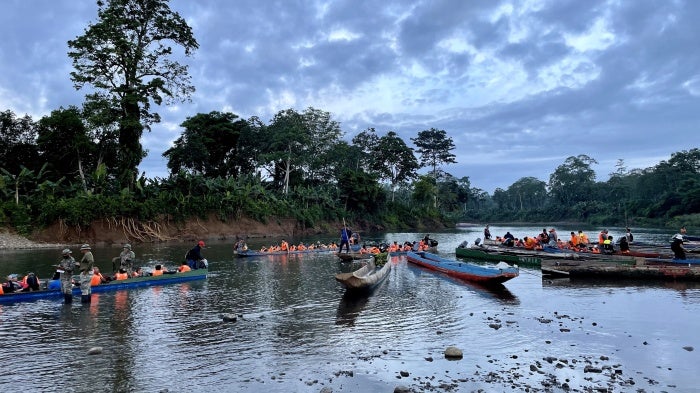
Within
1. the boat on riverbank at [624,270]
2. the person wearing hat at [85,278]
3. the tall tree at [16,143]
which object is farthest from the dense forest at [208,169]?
the person wearing hat at [85,278]

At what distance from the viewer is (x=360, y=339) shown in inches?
488

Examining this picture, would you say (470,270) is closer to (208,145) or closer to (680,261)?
(680,261)

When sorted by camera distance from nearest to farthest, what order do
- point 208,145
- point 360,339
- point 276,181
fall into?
1. point 360,339
2. point 208,145
3. point 276,181

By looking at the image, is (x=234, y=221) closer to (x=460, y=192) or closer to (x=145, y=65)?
(x=145, y=65)

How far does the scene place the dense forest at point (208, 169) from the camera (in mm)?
45406

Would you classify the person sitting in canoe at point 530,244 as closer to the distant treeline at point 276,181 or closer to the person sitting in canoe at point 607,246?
the person sitting in canoe at point 607,246

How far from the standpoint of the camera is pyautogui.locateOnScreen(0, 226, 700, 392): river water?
30.8 ft

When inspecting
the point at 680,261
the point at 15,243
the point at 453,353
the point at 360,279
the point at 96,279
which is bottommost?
the point at 453,353

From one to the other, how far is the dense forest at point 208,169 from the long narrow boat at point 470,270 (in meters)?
17.6

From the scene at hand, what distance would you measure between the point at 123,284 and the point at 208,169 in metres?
49.7

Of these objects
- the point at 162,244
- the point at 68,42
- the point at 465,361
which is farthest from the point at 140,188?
the point at 465,361

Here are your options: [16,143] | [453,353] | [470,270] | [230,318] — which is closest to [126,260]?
[230,318]

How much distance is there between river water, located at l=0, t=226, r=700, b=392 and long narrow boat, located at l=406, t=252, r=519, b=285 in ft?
2.53

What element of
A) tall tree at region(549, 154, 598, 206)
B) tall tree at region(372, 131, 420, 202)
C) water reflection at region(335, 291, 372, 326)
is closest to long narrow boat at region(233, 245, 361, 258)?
water reflection at region(335, 291, 372, 326)
